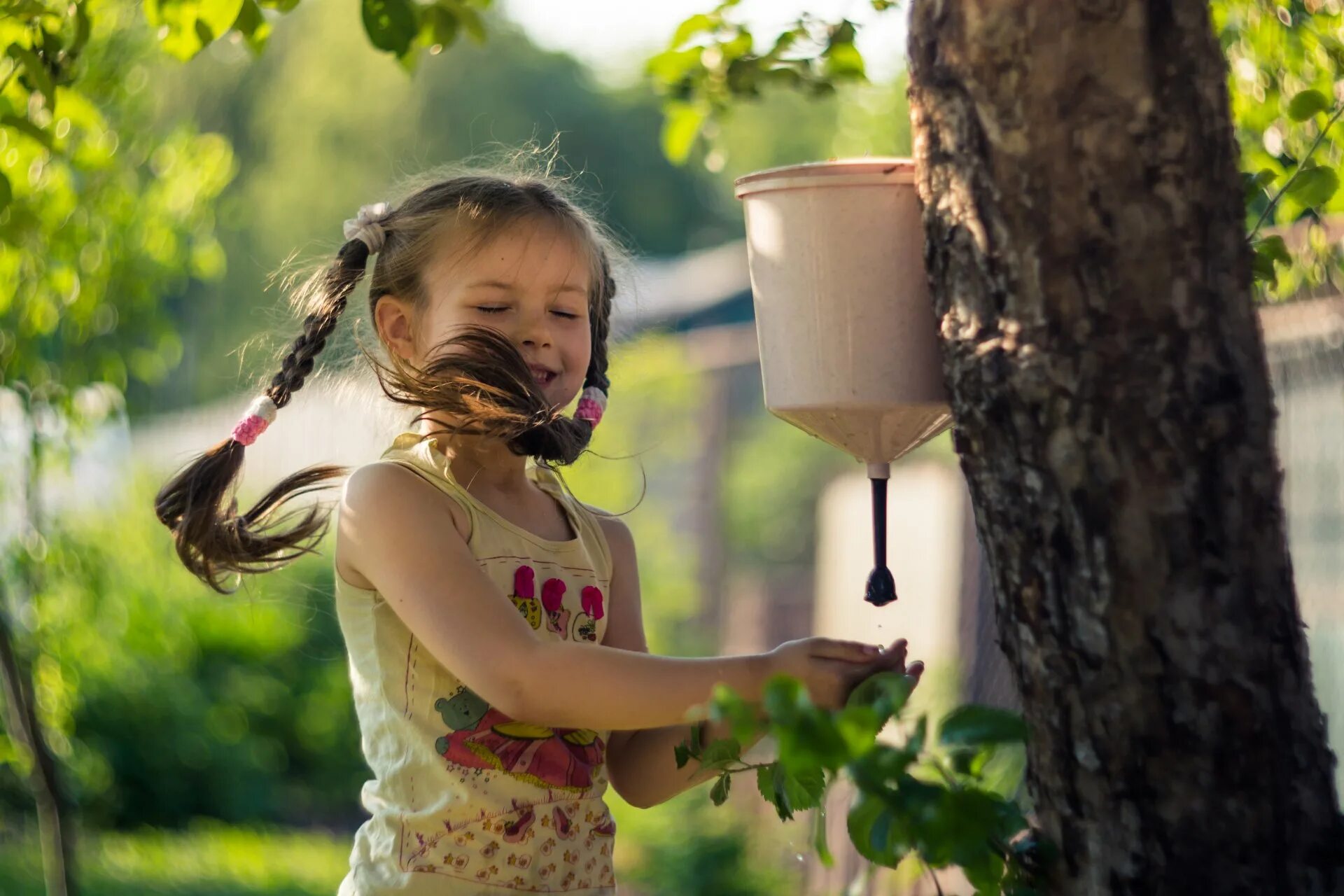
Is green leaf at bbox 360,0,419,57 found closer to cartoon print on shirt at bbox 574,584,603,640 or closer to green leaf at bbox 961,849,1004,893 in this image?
cartoon print on shirt at bbox 574,584,603,640

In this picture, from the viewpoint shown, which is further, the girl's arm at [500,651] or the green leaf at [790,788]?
the girl's arm at [500,651]

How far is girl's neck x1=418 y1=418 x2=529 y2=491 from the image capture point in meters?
2.05

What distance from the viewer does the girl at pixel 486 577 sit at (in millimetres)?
1731

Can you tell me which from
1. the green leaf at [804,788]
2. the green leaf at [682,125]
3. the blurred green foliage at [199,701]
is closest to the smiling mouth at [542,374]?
the green leaf at [804,788]

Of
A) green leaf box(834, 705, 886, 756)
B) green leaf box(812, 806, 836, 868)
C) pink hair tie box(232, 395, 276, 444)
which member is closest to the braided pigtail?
pink hair tie box(232, 395, 276, 444)

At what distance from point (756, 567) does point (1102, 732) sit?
826 centimetres

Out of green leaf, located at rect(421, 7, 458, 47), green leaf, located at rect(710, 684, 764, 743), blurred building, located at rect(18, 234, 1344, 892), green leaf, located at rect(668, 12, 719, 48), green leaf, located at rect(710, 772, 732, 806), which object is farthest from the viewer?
blurred building, located at rect(18, 234, 1344, 892)

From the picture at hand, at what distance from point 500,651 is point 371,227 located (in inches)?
32.6

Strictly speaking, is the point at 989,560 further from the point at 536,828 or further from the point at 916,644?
the point at 916,644

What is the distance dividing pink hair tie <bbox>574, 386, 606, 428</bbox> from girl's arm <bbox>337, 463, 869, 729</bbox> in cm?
32

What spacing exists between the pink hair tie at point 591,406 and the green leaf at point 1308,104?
0.98m

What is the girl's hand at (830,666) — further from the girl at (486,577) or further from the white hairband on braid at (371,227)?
the white hairband on braid at (371,227)

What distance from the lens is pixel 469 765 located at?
75.0 inches

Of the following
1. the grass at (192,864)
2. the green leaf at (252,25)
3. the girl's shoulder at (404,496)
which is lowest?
the grass at (192,864)
